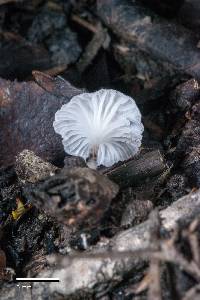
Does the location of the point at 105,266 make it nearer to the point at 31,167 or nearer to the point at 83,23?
the point at 31,167

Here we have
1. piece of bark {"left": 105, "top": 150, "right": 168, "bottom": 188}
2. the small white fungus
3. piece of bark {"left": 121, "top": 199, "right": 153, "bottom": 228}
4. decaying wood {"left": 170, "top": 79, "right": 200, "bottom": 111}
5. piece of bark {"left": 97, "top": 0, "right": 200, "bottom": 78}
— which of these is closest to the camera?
piece of bark {"left": 121, "top": 199, "right": 153, "bottom": 228}

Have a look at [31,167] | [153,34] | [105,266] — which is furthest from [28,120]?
[105,266]

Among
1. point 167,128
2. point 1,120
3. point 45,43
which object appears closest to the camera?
point 1,120

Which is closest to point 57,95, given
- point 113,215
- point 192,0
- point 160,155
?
point 160,155

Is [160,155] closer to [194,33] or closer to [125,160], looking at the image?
[125,160]

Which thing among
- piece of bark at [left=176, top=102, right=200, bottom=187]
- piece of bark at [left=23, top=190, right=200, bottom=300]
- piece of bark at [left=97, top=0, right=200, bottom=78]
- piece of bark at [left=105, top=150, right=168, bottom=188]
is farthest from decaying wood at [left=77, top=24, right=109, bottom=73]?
piece of bark at [left=23, top=190, right=200, bottom=300]

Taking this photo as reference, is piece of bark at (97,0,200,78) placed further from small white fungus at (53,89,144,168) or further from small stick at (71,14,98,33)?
small white fungus at (53,89,144,168)
